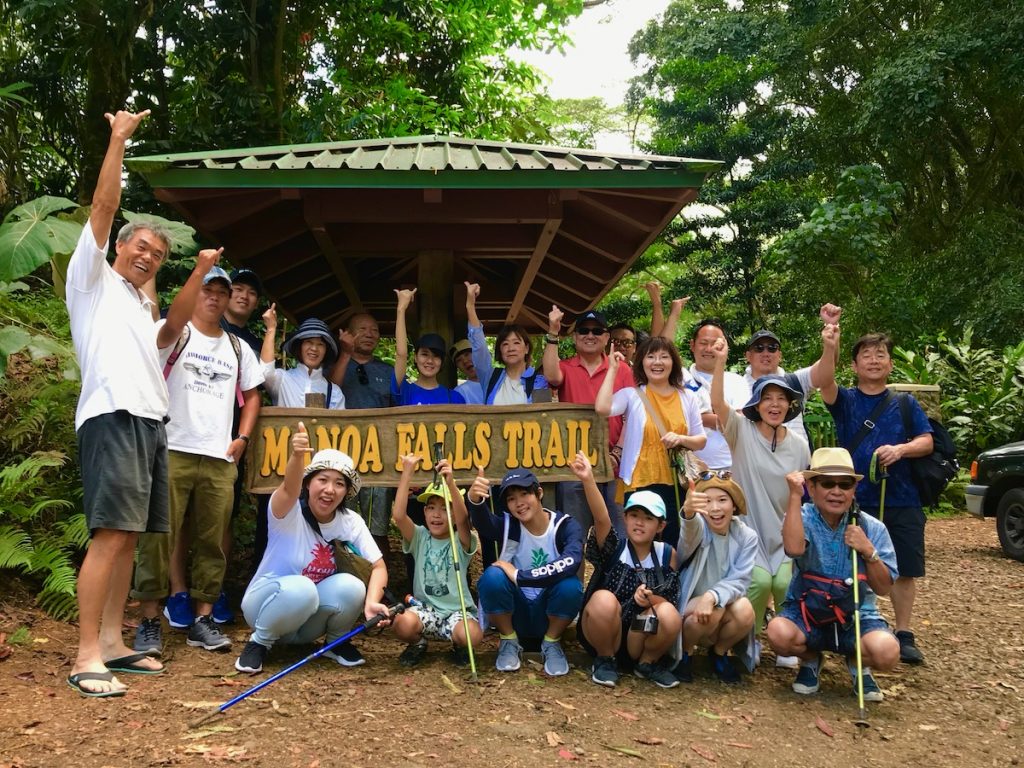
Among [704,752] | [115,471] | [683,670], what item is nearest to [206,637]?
[115,471]

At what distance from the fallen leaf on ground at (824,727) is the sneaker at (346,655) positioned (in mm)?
2341

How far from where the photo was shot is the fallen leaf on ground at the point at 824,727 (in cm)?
374

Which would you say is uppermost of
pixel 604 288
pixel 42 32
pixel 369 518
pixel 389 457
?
pixel 42 32

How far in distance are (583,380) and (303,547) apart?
7.24 feet

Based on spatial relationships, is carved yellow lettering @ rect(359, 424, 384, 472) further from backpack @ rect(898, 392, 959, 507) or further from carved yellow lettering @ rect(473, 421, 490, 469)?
backpack @ rect(898, 392, 959, 507)

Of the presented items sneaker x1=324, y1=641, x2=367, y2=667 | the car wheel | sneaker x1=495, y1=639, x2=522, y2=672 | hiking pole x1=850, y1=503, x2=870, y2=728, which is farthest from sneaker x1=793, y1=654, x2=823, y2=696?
the car wheel

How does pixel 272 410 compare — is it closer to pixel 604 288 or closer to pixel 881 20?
pixel 604 288

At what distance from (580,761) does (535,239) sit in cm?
431

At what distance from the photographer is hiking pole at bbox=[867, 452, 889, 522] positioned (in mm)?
4793

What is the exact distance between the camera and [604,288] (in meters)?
7.82

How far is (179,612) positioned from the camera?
4.80m

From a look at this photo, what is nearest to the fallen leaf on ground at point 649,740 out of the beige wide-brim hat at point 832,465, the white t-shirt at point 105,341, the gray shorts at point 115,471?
the beige wide-brim hat at point 832,465

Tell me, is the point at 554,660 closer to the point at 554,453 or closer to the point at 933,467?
the point at 554,453

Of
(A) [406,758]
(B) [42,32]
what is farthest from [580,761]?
(B) [42,32]
